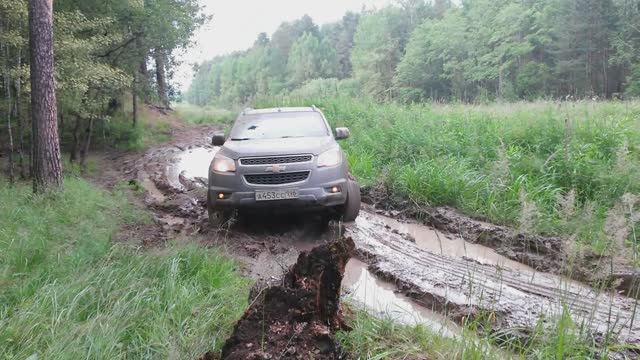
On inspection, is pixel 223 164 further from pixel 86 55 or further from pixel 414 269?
pixel 86 55

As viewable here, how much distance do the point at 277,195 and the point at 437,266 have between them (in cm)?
211

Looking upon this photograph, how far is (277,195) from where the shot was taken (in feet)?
19.4

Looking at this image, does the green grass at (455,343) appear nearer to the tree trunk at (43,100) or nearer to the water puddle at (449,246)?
the water puddle at (449,246)

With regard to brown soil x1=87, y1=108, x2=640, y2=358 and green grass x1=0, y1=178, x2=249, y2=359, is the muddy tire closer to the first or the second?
brown soil x1=87, y1=108, x2=640, y2=358

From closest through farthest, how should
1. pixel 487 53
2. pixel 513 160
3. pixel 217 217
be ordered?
pixel 217 217 → pixel 513 160 → pixel 487 53

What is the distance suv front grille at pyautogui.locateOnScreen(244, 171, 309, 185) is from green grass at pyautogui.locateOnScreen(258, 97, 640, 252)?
2359 mm

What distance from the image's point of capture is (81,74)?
10.5 meters

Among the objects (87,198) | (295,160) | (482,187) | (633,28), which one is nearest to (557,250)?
(482,187)

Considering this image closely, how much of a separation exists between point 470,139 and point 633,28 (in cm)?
2993

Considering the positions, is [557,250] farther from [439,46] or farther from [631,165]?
[439,46]

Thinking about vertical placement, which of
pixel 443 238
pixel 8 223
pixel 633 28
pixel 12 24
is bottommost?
pixel 443 238

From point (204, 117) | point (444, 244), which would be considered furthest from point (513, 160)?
point (204, 117)

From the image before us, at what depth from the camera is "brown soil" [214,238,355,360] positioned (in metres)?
2.62

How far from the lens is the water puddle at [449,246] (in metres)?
5.45
